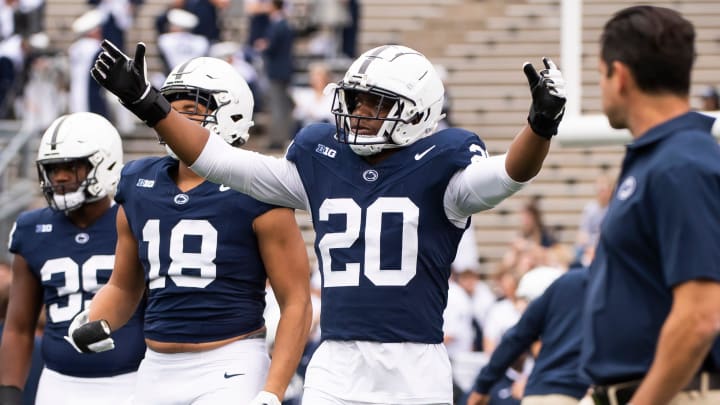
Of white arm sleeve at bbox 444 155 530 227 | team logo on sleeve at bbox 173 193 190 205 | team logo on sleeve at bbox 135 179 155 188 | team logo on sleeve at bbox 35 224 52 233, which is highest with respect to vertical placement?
white arm sleeve at bbox 444 155 530 227

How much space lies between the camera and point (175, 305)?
199 inches

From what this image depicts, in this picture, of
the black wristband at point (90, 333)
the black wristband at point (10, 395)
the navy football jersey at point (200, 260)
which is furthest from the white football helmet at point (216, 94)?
the black wristband at point (10, 395)

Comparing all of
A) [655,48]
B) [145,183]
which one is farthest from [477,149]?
[145,183]

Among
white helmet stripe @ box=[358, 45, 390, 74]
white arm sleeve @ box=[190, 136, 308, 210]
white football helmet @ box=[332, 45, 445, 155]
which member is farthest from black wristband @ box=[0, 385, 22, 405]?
white helmet stripe @ box=[358, 45, 390, 74]

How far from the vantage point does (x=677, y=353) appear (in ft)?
11.0

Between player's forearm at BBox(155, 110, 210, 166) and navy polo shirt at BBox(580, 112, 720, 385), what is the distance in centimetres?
145

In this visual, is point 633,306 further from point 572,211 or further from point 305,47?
point 305,47

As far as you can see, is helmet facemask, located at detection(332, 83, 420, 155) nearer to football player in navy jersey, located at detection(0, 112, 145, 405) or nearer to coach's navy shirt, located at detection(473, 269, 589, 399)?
football player in navy jersey, located at detection(0, 112, 145, 405)

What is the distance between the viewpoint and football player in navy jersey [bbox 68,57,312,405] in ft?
16.5

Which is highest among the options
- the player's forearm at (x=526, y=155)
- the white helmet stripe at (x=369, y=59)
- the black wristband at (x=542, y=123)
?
the white helmet stripe at (x=369, y=59)

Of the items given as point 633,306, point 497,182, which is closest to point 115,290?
point 497,182

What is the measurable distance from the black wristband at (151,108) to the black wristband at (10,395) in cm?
187

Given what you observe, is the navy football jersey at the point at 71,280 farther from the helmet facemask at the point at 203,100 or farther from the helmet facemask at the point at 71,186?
the helmet facemask at the point at 203,100

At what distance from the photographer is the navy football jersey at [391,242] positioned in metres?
4.54
